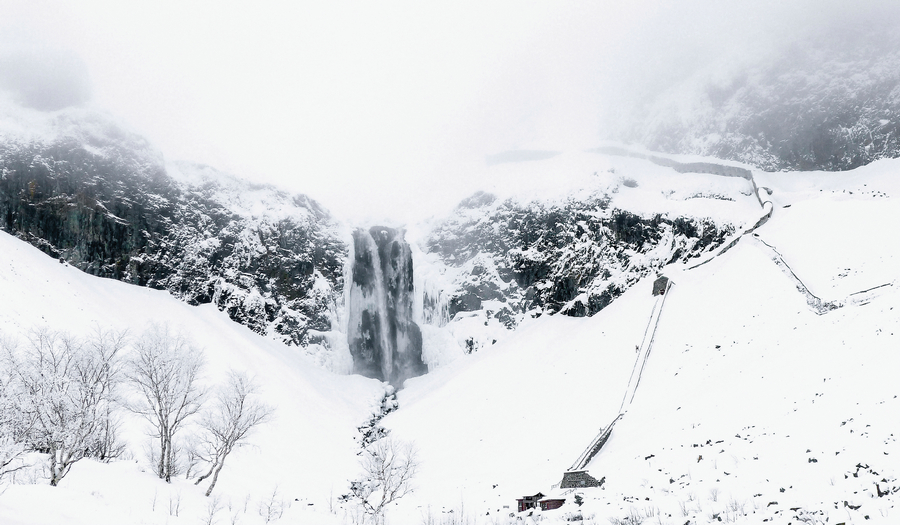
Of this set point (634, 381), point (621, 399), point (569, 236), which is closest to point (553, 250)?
point (569, 236)

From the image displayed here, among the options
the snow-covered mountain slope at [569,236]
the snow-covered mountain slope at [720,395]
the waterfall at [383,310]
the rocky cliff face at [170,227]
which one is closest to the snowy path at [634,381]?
the snow-covered mountain slope at [720,395]

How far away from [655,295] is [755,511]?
142 ft

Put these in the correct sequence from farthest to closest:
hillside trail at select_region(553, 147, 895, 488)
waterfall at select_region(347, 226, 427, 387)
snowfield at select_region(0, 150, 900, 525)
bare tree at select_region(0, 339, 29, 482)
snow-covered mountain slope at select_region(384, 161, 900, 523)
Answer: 1. waterfall at select_region(347, 226, 427, 387)
2. hillside trail at select_region(553, 147, 895, 488)
3. bare tree at select_region(0, 339, 29, 482)
4. snowfield at select_region(0, 150, 900, 525)
5. snow-covered mountain slope at select_region(384, 161, 900, 523)

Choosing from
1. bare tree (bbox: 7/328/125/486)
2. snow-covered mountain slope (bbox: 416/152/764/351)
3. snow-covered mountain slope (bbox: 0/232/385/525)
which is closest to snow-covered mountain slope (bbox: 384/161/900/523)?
snow-covered mountain slope (bbox: 416/152/764/351)

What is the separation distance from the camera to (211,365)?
51438mm

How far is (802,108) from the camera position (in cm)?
7569

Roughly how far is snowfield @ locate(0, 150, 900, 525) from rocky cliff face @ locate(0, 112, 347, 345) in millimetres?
4139

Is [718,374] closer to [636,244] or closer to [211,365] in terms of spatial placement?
[636,244]

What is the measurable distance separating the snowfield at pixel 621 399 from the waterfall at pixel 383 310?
14.3ft

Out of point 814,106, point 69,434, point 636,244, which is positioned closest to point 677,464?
point 69,434

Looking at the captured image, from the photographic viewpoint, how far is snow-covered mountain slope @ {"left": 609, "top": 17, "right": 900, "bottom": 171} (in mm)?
70125

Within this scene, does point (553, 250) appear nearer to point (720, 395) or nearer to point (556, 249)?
point (556, 249)

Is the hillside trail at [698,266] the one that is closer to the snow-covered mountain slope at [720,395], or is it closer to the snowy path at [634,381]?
the snowy path at [634,381]

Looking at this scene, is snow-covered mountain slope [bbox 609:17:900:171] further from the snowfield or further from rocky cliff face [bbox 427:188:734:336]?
rocky cliff face [bbox 427:188:734:336]
